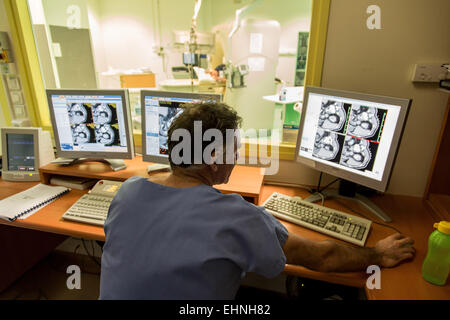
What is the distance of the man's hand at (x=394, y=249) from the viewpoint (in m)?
1.04

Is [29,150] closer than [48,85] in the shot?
Yes

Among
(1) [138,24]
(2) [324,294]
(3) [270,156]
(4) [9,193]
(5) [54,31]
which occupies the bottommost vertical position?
(2) [324,294]

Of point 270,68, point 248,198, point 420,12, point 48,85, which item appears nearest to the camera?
point 420,12

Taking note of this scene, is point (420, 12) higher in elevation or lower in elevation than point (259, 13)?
lower

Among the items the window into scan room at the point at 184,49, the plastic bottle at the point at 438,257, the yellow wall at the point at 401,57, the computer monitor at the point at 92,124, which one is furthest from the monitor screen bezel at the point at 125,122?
the plastic bottle at the point at 438,257

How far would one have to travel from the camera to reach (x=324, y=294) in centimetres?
150

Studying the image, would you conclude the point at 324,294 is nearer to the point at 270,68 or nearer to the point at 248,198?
the point at 248,198

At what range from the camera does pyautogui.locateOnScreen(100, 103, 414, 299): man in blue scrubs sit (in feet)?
2.30

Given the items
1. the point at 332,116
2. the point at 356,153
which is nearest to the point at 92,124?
the point at 332,116

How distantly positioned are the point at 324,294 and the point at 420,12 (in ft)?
4.72

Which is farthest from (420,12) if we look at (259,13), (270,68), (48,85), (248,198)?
(259,13)

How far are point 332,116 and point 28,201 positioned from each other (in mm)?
1563

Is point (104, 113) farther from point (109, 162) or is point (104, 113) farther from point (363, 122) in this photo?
point (363, 122)

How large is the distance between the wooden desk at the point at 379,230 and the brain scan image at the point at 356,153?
0.24 m
